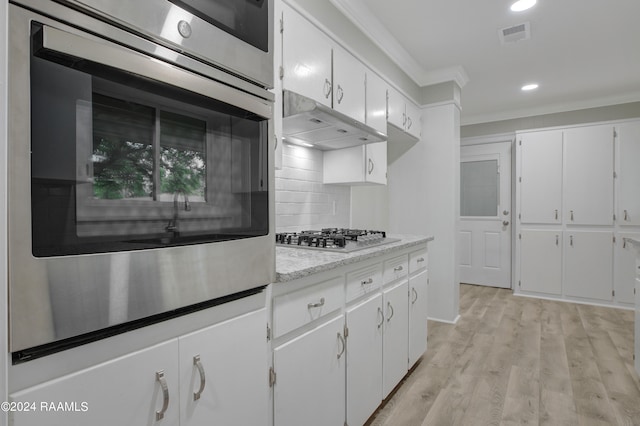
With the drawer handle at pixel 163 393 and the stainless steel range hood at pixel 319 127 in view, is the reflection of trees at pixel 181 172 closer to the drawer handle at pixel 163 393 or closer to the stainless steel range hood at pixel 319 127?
the drawer handle at pixel 163 393

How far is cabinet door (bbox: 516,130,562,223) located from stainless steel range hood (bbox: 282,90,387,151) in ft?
10.8

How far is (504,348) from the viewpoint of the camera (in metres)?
2.88

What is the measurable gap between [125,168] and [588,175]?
511 cm

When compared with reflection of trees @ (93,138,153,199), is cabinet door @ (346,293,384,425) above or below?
below

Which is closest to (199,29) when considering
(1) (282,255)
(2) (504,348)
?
(1) (282,255)

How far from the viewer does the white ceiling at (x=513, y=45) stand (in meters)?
2.39

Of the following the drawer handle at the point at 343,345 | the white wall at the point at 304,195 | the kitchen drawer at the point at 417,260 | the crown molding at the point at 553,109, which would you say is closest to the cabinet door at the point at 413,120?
the white wall at the point at 304,195

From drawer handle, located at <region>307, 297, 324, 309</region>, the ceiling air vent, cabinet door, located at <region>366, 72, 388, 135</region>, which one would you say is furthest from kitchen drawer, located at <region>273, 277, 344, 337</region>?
the ceiling air vent

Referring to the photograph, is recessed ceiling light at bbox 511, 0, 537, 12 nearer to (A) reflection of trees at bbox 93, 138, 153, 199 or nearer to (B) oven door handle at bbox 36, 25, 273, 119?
(B) oven door handle at bbox 36, 25, 273, 119

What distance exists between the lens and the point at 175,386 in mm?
818

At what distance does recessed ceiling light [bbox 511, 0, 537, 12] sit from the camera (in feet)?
7.54

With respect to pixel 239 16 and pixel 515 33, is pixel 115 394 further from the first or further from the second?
pixel 515 33

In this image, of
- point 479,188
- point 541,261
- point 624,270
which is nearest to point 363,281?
point 541,261

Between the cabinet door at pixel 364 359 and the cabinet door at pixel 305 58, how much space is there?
3.91ft
